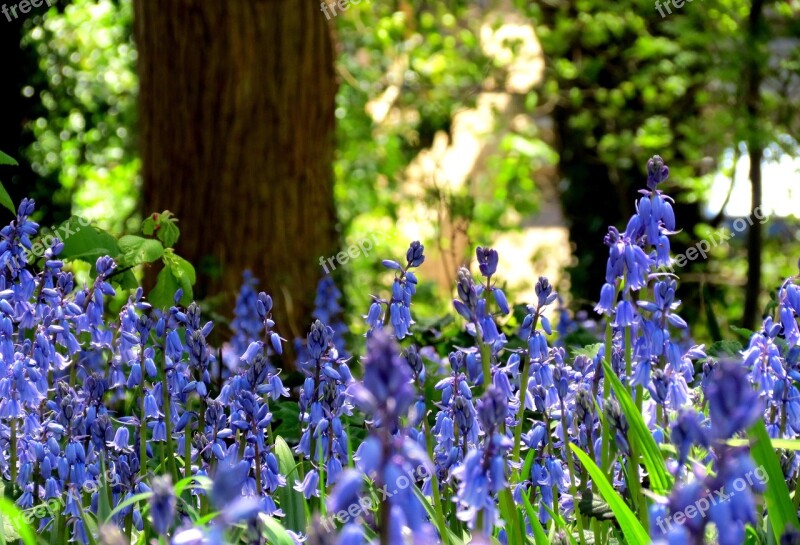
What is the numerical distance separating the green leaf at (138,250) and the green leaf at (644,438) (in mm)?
1481

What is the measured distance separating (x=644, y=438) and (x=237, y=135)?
4.10m

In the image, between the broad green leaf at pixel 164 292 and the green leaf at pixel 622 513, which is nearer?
the green leaf at pixel 622 513

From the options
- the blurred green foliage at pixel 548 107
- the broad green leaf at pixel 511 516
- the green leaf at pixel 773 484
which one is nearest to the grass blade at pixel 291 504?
the broad green leaf at pixel 511 516

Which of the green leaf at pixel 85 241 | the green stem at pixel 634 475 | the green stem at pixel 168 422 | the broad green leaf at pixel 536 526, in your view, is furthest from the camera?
the green leaf at pixel 85 241

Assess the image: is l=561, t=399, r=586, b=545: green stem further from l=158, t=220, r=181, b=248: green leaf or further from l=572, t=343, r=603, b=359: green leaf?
l=158, t=220, r=181, b=248: green leaf

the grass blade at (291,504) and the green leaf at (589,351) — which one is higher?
the green leaf at (589,351)

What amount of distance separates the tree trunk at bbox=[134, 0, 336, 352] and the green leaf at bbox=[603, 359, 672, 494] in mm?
3759

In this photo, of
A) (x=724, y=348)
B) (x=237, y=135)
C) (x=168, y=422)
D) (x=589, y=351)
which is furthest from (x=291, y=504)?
(x=237, y=135)

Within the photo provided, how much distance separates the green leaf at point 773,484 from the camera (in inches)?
81.0

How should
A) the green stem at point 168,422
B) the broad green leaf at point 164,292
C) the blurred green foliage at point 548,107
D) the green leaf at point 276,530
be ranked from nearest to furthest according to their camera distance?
the green leaf at point 276,530 → the green stem at point 168,422 → the broad green leaf at point 164,292 → the blurred green foliage at point 548,107

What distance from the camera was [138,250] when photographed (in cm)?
312

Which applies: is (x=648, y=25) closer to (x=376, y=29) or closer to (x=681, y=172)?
(x=681, y=172)

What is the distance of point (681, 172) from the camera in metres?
8.66

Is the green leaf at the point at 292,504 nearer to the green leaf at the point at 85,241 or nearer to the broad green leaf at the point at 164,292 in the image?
the broad green leaf at the point at 164,292
